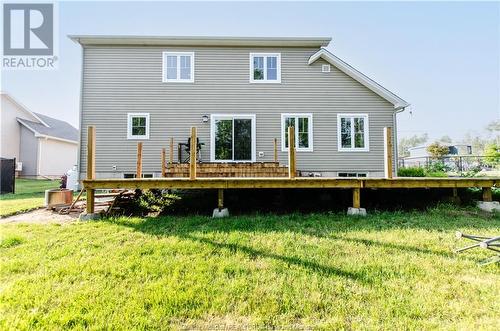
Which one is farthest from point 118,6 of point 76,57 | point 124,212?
point 124,212

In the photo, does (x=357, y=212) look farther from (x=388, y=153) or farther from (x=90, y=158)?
(x=90, y=158)

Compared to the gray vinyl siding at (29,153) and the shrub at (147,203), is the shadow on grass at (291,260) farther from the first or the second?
the gray vinyl siding at (29,153)

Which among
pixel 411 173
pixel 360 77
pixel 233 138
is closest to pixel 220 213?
pixel 233 138

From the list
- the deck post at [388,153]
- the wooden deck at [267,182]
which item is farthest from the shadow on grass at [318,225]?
the deck post at [388,153]

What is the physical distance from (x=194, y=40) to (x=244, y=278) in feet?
30.1

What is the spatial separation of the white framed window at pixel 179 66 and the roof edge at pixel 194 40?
1.24 ft

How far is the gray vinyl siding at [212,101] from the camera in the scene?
987 centimetres

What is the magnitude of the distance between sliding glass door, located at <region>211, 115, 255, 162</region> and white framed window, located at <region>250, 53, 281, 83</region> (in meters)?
1.50

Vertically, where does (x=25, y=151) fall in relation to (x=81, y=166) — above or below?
above

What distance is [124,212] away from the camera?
228 inches

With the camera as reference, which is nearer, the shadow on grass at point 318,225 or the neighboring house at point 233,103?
the shadow on grass at point 318,225

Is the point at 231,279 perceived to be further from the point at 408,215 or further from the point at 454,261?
the point at 408,215

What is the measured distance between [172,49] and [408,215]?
9.21 m

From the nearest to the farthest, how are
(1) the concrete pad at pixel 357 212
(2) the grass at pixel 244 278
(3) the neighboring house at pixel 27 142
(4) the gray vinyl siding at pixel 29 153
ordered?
(2) the grass at pixel 244 278 → (1) the concrete pad at pixel 357 212 → (3) the neighboring house at pixel 27 142 → (4) the gray vinyl siding at pixel 29 153
